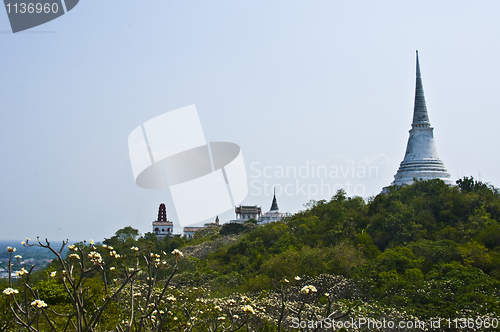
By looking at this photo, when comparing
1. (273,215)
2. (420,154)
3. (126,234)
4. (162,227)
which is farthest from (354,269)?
(162,227)

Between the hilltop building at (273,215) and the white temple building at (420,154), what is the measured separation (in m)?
37.2

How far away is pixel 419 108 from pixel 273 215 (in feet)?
140

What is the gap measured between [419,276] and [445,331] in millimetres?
5914

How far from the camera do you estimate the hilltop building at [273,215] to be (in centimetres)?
8587

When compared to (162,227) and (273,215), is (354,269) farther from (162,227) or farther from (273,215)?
(162,227)

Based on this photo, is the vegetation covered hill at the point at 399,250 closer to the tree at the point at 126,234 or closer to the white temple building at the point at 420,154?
the white temple building at the point at 420,154

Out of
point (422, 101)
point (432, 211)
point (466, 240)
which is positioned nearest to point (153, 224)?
point (422, 101)

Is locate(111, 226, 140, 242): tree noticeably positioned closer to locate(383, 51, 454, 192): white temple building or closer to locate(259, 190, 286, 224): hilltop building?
locate(259, 190, 286, 224): hilltop building

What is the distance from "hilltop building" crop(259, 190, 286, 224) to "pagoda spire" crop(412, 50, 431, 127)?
38322 millimetres

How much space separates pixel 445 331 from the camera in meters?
18.7

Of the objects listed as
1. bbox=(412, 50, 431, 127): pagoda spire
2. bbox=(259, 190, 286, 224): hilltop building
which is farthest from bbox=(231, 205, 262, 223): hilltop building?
bbox=(412, 50, 431, 127): pagoda spire

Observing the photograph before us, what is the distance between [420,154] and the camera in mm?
50031

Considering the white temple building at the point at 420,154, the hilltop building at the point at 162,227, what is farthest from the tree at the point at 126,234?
the white temple building at the point at 420,154

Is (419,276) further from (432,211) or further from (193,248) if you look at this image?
(193,248)
